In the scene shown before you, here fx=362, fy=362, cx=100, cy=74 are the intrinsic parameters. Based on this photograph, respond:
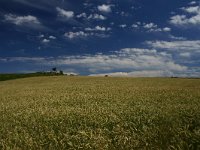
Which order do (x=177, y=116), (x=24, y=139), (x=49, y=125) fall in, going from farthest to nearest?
(x=49, y=125) → (x=177, y=116) → (x=24, y=139)

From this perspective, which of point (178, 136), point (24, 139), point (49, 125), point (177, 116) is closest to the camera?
point (178, 136)

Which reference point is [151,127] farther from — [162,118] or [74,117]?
[74,117]

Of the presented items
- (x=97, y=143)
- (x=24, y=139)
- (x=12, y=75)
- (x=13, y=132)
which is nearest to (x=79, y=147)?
(x=97, y=143)

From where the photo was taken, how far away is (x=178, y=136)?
400 inches

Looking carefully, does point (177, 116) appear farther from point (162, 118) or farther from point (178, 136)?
point (178, 136)

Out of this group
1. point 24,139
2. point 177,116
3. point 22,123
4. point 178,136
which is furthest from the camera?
point 22,123

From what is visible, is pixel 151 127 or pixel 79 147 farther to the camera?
pixel 151 127

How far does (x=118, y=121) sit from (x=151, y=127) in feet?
5.50

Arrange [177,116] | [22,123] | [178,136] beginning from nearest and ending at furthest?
[178,136], [177,116], [22,123]

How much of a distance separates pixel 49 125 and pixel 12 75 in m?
85.1

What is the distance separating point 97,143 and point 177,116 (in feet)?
13.4

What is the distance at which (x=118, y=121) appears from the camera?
1348 centimetres

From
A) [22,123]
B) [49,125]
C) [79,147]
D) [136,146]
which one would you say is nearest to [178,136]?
[136,146]

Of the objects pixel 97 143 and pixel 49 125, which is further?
pixel 49 125
